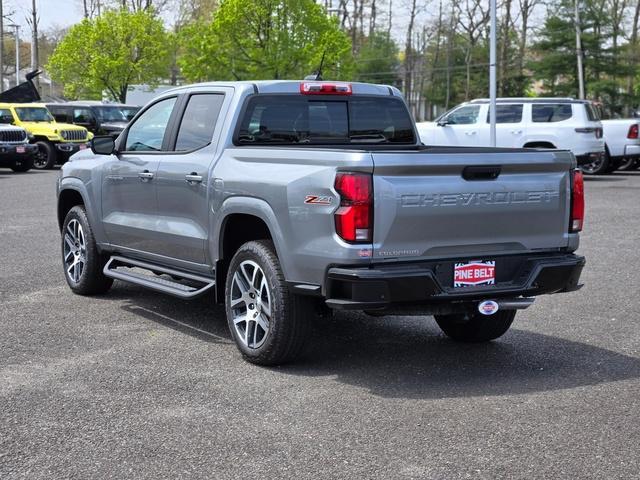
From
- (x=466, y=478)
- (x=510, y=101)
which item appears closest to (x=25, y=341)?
(x=466, y=478)

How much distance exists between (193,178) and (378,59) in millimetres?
62036

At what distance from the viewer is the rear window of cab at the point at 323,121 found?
7.00m

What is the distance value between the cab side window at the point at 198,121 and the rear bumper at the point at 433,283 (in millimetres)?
1942

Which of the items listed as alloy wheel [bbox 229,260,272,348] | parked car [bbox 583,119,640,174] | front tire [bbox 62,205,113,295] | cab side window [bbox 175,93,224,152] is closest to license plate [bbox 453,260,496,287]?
alloy wheel [bbox 229,260,272,348]

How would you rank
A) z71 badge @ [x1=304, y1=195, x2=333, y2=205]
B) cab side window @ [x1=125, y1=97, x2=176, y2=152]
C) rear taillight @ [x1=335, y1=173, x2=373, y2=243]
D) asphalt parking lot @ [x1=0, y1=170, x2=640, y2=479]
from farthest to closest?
cab side window @ [x1=125, y1=97, x2=176, y2=152]
z71 badge @ [x1=304, y1=195, x2=333, y2=205]
rear taillight @ [x1=335, y1=173, x2=373, y2=243]
asphalt parking lot @ [x1=0, y1=170, x2=640, y2=479]

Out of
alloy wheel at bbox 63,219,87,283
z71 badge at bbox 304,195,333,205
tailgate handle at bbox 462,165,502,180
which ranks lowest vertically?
alloy wheel at bbox 63,219,87,283

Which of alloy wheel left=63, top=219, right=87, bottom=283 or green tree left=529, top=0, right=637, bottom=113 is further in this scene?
green tree left=529, top=0, right=637, bottom=113

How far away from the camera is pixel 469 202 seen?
5812mm

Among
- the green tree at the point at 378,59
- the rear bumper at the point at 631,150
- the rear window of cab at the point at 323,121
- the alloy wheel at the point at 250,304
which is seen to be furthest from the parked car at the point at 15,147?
the green tree at the point at 378,59

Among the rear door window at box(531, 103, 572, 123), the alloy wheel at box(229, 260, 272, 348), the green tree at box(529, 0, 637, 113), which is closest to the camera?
the alloy wheel at box(229, 260, 272, 348)

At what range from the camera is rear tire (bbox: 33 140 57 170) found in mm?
28844

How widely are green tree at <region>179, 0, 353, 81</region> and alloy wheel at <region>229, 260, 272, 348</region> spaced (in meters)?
37.4

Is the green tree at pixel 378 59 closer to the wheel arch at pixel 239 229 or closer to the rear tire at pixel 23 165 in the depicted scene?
the rear tire at pixel 23 165

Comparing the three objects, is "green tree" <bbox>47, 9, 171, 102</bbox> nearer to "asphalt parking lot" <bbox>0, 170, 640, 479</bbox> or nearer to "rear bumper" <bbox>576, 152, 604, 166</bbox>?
"rear bumper" <bbox>576, 152, 604, 166</bbox>
